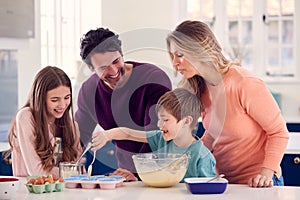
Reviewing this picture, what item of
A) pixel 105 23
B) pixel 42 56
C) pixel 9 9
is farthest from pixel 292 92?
A: pixel 9 9

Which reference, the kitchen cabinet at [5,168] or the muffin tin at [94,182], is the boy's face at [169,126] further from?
the kitchen cabinet at [5,168]

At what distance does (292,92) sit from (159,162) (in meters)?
4.45

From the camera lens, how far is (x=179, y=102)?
243 centimetres

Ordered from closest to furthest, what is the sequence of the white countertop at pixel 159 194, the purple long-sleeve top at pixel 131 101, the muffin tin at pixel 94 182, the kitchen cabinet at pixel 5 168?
the white countertop at pixel 159 194 → the muffin tin at pixel 94 182 → the purple long-sleeve top at pixel 131 101 → the kitchen cabinet at pixel 5 168

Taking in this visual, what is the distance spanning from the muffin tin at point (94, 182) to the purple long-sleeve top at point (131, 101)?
10.4 inches

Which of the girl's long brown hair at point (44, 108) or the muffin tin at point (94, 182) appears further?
the girl's long brown hair at point (44, 108)

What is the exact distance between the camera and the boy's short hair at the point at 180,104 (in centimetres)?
242

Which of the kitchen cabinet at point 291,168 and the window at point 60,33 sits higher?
the window at point 60,33

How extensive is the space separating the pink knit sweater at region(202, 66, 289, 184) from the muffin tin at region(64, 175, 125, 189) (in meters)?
0.44

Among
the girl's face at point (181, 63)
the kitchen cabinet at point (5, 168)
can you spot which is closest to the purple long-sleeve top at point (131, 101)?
the girl's face at point (181, 63)

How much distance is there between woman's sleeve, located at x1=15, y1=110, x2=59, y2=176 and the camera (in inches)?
101

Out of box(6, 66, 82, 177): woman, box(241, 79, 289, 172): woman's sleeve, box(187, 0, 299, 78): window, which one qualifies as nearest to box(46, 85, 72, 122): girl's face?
box(6, 66, 82, 177): woman

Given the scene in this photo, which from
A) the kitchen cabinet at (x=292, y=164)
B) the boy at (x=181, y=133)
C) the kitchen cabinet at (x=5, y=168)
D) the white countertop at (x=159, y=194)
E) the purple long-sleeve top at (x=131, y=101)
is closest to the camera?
the white countertop at (x=159, y=194)

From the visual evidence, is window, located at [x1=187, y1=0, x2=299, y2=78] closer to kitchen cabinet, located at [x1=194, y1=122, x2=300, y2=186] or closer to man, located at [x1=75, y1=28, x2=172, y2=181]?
kitchen cabinet, located at [x1=194, y1=122, x2=300, y2=186]
